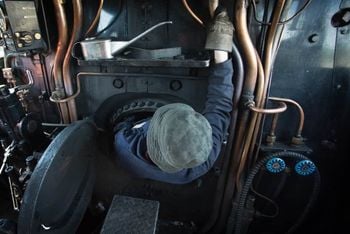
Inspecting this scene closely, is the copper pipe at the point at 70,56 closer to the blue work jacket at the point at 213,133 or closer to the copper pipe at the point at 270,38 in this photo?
the blue work jacket at the point at 213,133

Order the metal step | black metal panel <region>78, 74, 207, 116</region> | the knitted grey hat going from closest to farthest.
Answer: the knitted grey hat
the metal step
black metal panel <region>78, 74, 207, 116</region>

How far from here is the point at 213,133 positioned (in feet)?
2.95

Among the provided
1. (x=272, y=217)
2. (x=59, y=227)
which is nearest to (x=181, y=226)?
(x=272, y=217)

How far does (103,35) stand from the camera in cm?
107

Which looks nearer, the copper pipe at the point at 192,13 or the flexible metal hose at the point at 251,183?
the copper pipe at the point at 192,13

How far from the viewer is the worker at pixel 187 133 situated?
2.23 feet

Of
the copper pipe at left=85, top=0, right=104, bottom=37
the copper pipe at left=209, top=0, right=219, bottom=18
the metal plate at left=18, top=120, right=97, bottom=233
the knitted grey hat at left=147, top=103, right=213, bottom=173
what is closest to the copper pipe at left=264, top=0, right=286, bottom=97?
the copper pipe at left=209, top=0, right=219, bottom=18

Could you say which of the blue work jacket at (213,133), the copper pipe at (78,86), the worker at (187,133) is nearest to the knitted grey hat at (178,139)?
the worker at (187,133)

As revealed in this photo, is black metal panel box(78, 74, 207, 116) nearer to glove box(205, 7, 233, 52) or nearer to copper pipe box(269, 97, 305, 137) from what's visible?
glove box(205, 7, 233, 52)

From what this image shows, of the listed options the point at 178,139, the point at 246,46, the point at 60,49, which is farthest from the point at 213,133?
the point at 60,49

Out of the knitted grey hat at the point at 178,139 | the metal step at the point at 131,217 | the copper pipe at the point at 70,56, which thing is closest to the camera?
the knitted grey hat at the point at 178,139

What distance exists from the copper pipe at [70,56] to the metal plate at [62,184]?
23 centimetres

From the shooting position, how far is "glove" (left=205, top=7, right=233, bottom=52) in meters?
0.84

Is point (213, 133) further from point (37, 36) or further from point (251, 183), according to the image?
point (37, 36)
